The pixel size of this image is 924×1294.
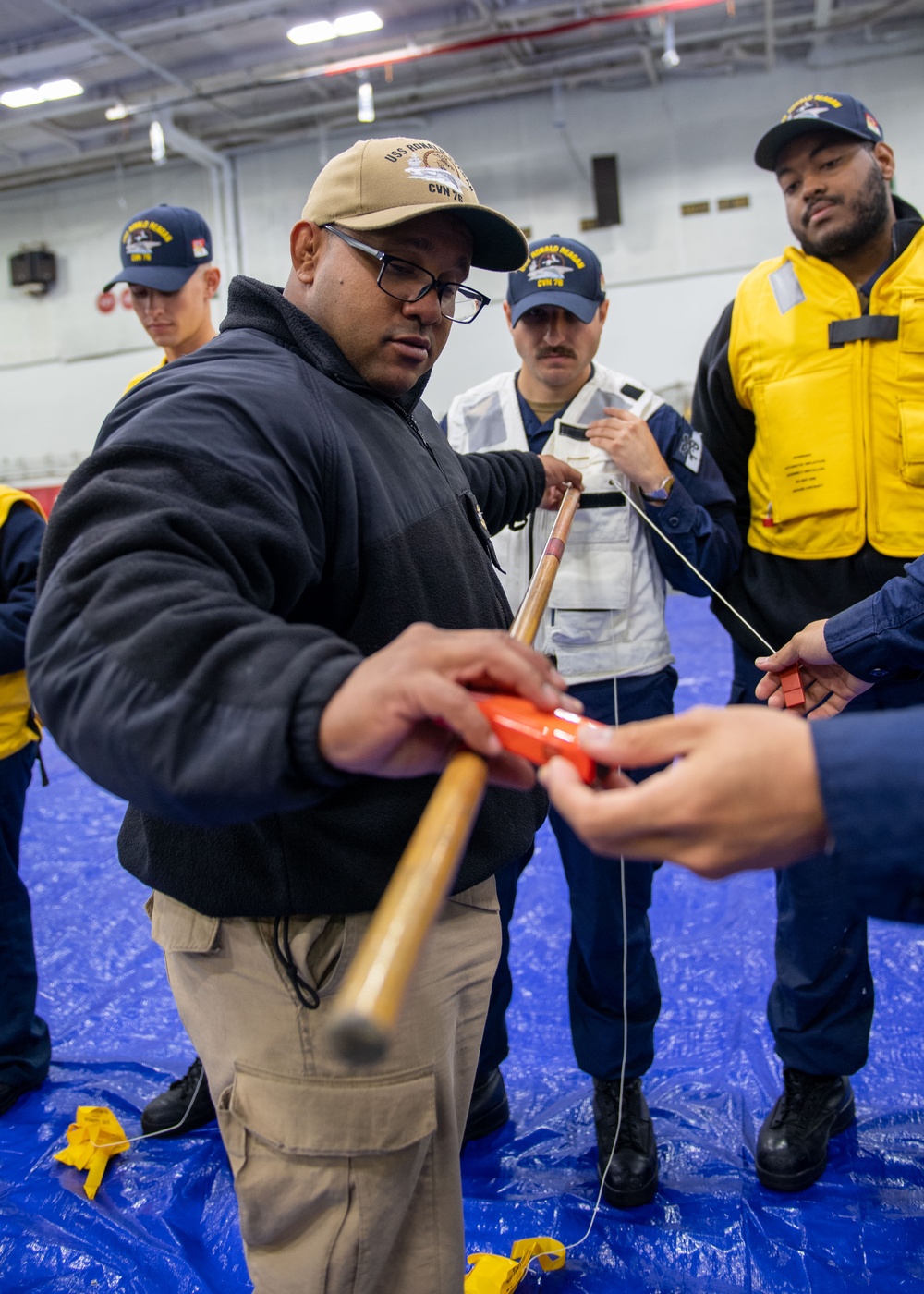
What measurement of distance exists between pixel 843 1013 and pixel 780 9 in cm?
885

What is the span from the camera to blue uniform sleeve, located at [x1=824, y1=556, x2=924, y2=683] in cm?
169

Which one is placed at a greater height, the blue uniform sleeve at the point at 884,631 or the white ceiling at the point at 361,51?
the white ceiling at the point at 361,51

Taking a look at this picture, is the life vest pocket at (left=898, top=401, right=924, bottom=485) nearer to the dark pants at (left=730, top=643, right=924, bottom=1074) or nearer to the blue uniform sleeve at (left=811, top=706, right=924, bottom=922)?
the dark pants at (left=730, top=643, right=924, bottom=1074)

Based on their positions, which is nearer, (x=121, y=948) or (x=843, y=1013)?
(x=843, y=1013)

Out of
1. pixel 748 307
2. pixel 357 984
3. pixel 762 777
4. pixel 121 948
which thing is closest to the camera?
pixel 357 984

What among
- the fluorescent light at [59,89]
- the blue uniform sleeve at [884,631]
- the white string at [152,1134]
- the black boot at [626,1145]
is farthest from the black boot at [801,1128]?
the fluorescent light at [59,89]

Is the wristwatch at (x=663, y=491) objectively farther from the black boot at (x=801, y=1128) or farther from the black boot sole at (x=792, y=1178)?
the black boot sole at (x=792, y=1178)

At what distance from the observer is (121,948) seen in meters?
3.03

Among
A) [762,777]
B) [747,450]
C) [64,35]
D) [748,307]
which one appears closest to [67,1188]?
[762,777]

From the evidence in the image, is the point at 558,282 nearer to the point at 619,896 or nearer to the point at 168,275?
the point at 168,275

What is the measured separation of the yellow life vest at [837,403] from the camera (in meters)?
1.99

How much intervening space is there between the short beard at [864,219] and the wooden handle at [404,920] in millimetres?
1737

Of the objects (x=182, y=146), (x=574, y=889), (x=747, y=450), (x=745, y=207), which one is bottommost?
(x=574, y=889)

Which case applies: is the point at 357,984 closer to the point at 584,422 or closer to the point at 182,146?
the point at 584,422
